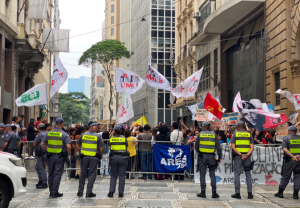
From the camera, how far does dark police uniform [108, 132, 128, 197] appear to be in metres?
9.70

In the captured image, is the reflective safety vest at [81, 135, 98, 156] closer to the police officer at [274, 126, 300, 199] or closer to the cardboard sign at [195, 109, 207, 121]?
the police officer at [274, 126, 300, 199]

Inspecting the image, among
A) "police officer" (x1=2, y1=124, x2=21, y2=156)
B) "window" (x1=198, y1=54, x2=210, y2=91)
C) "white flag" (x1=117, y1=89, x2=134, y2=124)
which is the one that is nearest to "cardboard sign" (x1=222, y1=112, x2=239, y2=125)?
"white flag" (x1=117, y1=89, x2=134, y2=124)

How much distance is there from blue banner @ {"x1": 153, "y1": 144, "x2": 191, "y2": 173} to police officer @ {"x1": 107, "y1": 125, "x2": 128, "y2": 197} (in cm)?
350

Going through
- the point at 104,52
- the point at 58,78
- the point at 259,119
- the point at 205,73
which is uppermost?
the point at 104,52

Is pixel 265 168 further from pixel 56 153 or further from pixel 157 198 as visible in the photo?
pixel 56 153

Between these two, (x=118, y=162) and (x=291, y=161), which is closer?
(x=118, y=162)

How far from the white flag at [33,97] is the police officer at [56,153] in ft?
15.2

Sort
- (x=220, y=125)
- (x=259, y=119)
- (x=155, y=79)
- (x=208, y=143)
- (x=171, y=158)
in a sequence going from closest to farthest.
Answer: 1. (x=208, y=143)
2. (x=259, y=119)
3. (x=171, y=158)
4. (x=155, y=79)
5. (x=220, y=125)

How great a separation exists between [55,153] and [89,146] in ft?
2.65

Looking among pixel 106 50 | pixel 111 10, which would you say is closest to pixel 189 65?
pixel 106 50

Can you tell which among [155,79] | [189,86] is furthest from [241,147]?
[155,79]

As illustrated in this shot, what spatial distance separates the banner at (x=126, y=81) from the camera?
600 inches

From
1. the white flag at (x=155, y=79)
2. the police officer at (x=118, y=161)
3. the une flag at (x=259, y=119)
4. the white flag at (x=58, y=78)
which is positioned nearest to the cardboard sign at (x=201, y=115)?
the white flag at (x=155, y=79)

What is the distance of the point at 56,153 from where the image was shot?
9.64 m
